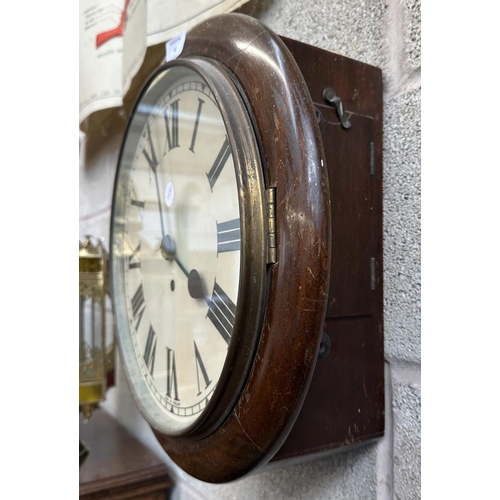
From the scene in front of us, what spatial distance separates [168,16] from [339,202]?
500 millimetres

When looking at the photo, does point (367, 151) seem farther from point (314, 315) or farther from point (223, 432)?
point (223, 432)

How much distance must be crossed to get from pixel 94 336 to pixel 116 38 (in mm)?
603

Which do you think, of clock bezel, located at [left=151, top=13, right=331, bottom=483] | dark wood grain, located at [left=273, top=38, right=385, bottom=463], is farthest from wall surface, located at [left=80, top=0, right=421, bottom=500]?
clock bezel, located at [left=151, top=13, right=331, bottom=483]

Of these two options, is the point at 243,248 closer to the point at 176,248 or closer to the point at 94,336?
the point at 176,248

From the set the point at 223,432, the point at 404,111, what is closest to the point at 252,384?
the point at 223,432

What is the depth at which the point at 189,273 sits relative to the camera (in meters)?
0.52

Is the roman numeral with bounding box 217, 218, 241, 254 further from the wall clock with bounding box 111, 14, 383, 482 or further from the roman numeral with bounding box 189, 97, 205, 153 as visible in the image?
the roman numeral with bounding box 189, 97, 205, 153

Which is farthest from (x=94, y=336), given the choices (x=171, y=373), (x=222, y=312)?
(x=222, y=312)

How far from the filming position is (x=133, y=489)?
2.72ft

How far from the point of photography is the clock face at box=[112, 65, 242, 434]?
1.52 ft

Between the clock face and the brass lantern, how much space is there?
0.95 feet

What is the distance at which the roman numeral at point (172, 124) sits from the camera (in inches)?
21.8

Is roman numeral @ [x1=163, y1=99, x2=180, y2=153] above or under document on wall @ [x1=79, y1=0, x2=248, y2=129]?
under

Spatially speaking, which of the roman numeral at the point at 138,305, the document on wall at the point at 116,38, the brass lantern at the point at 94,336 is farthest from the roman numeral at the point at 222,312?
the brass lantern at the point at 94,336
